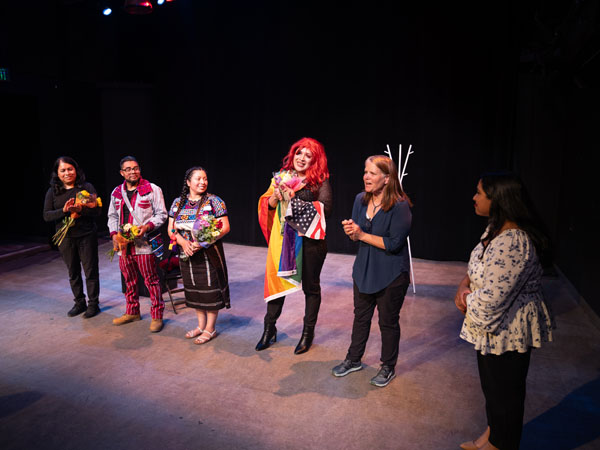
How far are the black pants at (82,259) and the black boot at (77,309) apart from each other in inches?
1.2

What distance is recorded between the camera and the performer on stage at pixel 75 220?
13.1 feet

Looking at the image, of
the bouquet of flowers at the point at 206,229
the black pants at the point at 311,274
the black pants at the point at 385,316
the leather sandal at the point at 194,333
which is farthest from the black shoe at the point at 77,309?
the black pants at the point at 385,316

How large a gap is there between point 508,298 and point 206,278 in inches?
89.2

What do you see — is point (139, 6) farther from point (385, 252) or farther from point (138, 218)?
point (385, 252)

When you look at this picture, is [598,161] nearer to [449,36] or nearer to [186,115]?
[449,36]

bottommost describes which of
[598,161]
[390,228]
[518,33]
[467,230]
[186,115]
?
[467,230]

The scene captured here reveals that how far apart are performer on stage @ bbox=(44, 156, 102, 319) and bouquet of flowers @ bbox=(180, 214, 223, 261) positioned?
4.29ft

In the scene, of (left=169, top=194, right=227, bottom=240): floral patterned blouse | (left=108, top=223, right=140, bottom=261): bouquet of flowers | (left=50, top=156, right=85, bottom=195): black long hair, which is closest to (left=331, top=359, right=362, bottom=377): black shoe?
(left=169, top=194, right=227, bottom=240): floral patterned blouse

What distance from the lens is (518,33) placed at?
5406 millimetres

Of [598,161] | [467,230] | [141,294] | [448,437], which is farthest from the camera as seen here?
[467,230]

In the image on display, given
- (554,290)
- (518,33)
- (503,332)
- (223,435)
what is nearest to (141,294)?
(223,435)

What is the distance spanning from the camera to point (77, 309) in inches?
168

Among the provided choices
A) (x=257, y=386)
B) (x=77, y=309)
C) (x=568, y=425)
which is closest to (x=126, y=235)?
(x=77, y=309)

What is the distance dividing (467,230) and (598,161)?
6.59ft
